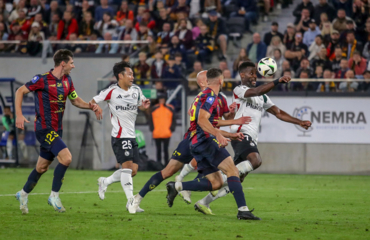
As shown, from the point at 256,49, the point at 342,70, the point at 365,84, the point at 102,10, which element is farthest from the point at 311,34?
the point at 102,10

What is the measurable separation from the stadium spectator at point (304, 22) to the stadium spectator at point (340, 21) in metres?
0.94

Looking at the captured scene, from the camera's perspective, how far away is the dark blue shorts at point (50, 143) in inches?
334

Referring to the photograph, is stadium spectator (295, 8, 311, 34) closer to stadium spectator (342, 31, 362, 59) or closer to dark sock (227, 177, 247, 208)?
stadium spectator (342, 31, 362, 59)

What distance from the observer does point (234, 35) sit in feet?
68.3

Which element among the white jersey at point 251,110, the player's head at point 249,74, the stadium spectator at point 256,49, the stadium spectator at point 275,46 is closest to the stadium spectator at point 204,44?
the stadium spectator at point 256,49

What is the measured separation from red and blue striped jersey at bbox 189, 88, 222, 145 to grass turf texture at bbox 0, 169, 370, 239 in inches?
44.6

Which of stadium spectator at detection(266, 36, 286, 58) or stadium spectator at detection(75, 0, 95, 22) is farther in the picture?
stadium spectator at detection(75, 0, 95, 22)

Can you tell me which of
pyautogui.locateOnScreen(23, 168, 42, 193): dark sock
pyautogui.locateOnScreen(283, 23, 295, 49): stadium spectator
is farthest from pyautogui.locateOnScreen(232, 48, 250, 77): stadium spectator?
pyautogui.locateOnScreen(23, 168, 42, 193): dark sock

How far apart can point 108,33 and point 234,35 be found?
14.7ft

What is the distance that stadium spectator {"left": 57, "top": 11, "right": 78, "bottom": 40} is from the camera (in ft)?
69.4

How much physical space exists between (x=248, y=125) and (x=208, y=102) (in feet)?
4.96

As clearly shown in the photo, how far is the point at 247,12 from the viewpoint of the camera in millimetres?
21359

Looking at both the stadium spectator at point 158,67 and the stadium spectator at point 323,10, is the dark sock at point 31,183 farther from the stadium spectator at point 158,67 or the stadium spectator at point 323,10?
the stadium spectator at point 323,10

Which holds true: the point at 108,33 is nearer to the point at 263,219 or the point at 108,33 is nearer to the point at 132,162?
the point at 132,162
